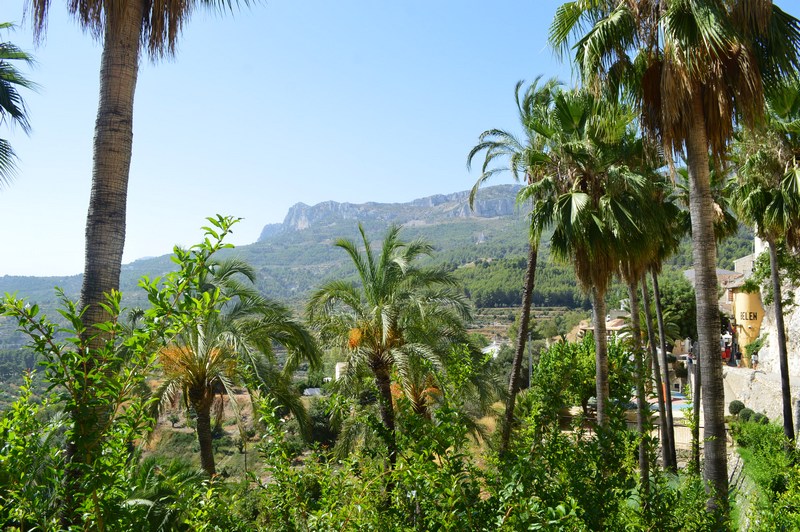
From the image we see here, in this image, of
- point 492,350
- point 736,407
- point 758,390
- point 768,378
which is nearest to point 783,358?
point 492,350

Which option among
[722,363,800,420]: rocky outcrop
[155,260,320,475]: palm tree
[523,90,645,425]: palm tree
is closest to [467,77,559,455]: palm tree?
[523,90,645,425]: palm tree

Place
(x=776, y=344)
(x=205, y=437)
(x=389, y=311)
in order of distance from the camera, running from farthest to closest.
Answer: (x=776, y=344), (x=389, y=311), (x=205, y=437)

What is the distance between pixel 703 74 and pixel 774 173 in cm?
664

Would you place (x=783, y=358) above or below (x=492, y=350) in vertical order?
below

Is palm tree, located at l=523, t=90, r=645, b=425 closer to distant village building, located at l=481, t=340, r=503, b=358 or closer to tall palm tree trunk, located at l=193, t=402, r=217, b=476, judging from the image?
distant village building, located at l=481, t=340, r=503, b=358

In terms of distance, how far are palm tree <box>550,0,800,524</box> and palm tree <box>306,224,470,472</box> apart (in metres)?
5.95

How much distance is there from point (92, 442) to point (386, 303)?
939cm

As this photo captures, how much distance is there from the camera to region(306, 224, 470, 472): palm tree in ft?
39.7

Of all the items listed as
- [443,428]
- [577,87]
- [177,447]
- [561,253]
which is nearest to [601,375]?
[561,253]

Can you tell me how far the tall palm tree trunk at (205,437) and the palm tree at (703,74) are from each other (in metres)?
8.13

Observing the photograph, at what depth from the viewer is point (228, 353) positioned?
10.6 m

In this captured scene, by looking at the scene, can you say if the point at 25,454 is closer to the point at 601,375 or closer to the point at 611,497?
the point at 611,497

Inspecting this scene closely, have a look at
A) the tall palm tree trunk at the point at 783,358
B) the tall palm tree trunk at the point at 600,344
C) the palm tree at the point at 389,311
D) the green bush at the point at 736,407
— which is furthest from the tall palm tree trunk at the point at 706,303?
the green bush at the point at 736,407

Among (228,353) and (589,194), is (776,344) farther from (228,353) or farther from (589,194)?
(228,353)
